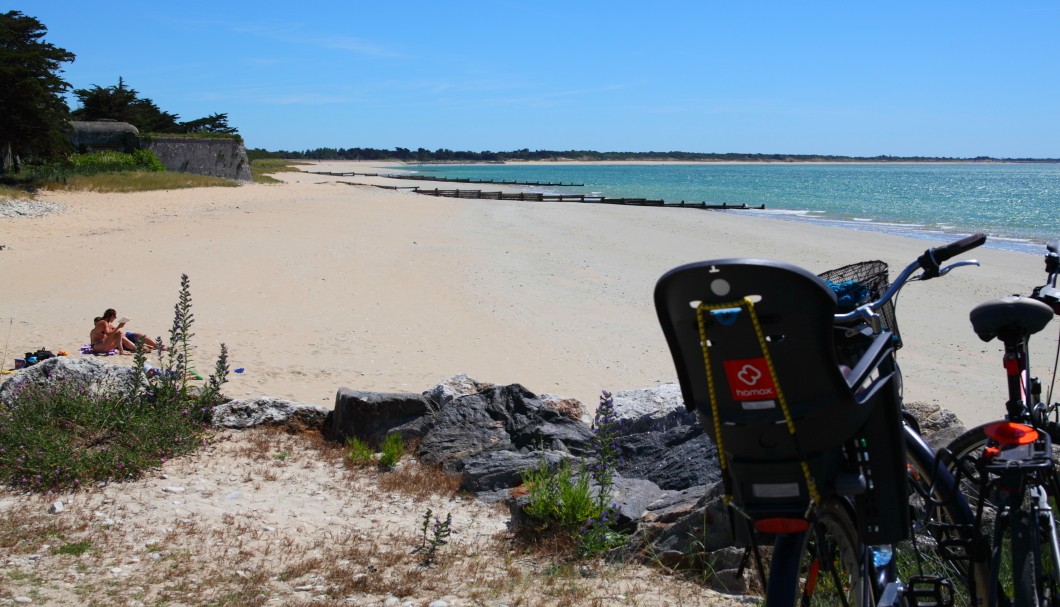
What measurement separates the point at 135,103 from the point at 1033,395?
65847 mm

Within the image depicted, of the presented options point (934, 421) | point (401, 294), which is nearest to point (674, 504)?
point (934, 421)

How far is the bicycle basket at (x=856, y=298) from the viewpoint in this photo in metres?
2.46

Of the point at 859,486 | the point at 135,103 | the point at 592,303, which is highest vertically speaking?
the point at 135,103

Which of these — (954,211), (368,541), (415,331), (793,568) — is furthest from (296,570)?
(954,211)

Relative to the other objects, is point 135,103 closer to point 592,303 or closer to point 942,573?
point 592,303

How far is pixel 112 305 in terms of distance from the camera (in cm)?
1196

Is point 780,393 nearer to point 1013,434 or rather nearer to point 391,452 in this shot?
point 1013,434

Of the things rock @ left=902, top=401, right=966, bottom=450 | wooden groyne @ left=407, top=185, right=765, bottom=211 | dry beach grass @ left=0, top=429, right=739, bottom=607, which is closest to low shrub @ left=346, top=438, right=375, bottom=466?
dry beach grass @ left=0, top=429, right=739, bottom=607

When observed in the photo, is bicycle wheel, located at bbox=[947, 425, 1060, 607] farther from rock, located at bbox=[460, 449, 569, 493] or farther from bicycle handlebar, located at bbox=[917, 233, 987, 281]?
rock, located at bbox=[460, 449, 569, 493]

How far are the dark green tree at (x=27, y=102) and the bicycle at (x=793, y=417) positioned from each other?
28.5m

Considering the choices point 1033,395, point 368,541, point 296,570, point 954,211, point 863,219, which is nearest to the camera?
point 1033,395

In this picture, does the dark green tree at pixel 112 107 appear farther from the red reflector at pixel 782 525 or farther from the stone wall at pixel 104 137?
the red reflector at pixel 782 525

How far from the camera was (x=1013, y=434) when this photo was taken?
2.43 metres

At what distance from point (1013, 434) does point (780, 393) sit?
871mm
